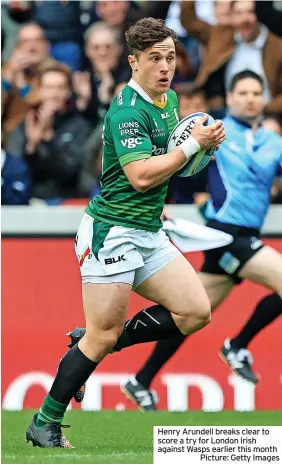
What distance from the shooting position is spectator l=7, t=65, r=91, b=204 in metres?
9.87

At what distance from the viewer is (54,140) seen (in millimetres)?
10039

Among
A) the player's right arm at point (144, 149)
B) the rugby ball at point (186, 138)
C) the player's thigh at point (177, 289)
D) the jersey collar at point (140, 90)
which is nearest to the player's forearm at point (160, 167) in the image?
the player's right arm at point (144, 149)

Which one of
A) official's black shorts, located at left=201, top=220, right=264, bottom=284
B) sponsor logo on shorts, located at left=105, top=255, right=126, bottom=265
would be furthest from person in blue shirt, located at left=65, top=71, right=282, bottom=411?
sponsor logo on shorts, located at left=105, top=255, right=126, bottom=265

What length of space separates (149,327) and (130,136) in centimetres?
119

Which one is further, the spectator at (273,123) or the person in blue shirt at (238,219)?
the spectator at (273,123)

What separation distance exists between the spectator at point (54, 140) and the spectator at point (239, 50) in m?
1.23

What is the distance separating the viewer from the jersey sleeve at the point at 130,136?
540 cm

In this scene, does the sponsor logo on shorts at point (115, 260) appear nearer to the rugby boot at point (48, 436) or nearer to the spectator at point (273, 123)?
the rugby boot at point (48, 436)

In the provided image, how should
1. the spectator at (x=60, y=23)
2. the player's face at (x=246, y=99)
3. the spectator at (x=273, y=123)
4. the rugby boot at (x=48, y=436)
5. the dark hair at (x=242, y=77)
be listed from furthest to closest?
the spectator at (x=60, y=23)
the spectator at (x=273, y=123)
the dark hair at (x=242, y=77)
the player's face at (x=246, y=99)
the rugby boot at (x=48, y=436)

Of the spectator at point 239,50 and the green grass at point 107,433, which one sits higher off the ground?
the spectator at point 239,50

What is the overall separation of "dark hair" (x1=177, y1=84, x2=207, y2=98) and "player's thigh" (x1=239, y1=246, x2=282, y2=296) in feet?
8.30

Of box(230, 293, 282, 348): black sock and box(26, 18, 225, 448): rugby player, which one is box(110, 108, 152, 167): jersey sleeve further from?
box(230, 293, 282, 348): black sock

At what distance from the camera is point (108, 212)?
5.70 metres

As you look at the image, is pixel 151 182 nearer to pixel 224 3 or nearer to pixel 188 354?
pixel 188 354
